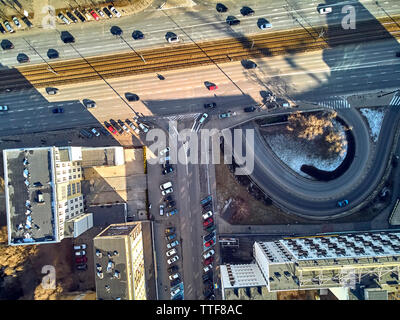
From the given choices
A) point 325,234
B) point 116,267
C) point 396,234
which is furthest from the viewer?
point 325,234

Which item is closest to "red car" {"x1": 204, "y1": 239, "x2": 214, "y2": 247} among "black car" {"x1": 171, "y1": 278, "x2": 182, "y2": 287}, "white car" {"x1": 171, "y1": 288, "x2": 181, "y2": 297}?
"black car" {"x1": 171, "y1": 278, "x2": 182, "y2": 287}

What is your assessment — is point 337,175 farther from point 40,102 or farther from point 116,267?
point 40,102

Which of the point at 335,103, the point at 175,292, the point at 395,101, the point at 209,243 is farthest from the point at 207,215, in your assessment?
the point at 395,101

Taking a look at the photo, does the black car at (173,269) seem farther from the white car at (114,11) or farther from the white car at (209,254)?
the white car at (114,11)

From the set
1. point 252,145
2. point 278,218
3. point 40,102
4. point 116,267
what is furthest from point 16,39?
point 278,218

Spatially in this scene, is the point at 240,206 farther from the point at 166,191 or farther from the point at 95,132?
the point at 95,132

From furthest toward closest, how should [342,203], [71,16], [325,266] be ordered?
[71,16] → [342,203] → [325,266]

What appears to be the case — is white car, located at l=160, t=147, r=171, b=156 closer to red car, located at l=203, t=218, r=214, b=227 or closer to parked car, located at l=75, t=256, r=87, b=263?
red car, located at l=203, t=218, r=214, b=227
